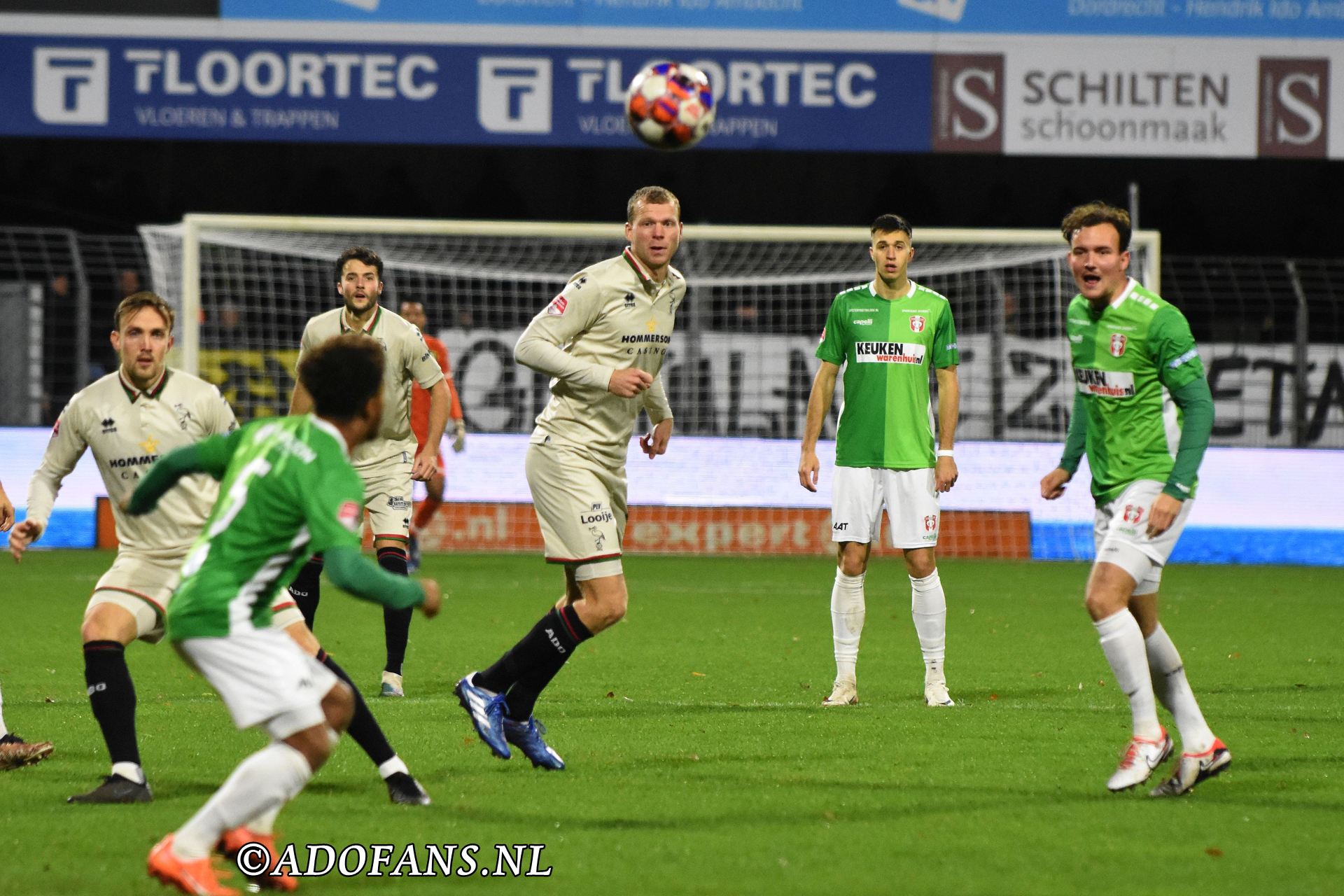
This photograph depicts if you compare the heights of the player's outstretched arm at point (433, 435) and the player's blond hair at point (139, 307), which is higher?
the player's blond hair at point (139, 307)

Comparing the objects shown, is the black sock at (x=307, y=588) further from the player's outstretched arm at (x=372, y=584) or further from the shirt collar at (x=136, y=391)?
the player's outstretched arm at (x=372, y=584)

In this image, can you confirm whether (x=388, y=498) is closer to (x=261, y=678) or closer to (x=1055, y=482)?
(x=1055, y=482)

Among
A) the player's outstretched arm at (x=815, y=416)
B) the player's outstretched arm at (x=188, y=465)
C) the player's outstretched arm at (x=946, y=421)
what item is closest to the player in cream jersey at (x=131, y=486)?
the player's outstretched arm at (x=188, y=465)

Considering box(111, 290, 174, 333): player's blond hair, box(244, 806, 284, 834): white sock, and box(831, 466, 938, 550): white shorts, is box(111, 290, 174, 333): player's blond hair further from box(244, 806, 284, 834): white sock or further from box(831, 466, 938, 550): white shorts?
box(831, 466, 938, 550): white shorts

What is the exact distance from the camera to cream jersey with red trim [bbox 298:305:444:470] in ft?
26.4

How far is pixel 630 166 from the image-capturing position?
919 inches

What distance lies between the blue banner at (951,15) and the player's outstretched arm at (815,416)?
11.1 meters

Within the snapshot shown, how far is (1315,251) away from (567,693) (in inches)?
693

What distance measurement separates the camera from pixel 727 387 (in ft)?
59.2

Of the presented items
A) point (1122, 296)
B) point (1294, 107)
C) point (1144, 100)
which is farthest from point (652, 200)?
point (1294, 107)

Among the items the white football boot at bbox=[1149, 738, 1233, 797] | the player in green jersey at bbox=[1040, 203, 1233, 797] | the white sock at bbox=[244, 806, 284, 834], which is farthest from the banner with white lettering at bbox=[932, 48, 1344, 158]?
the white sock at bbox=[244, 806, 284, 834]

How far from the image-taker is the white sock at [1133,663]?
5590 mm

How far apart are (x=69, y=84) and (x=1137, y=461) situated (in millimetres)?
15721

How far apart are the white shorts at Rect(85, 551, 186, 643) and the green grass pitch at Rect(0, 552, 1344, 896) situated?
0.57 m
